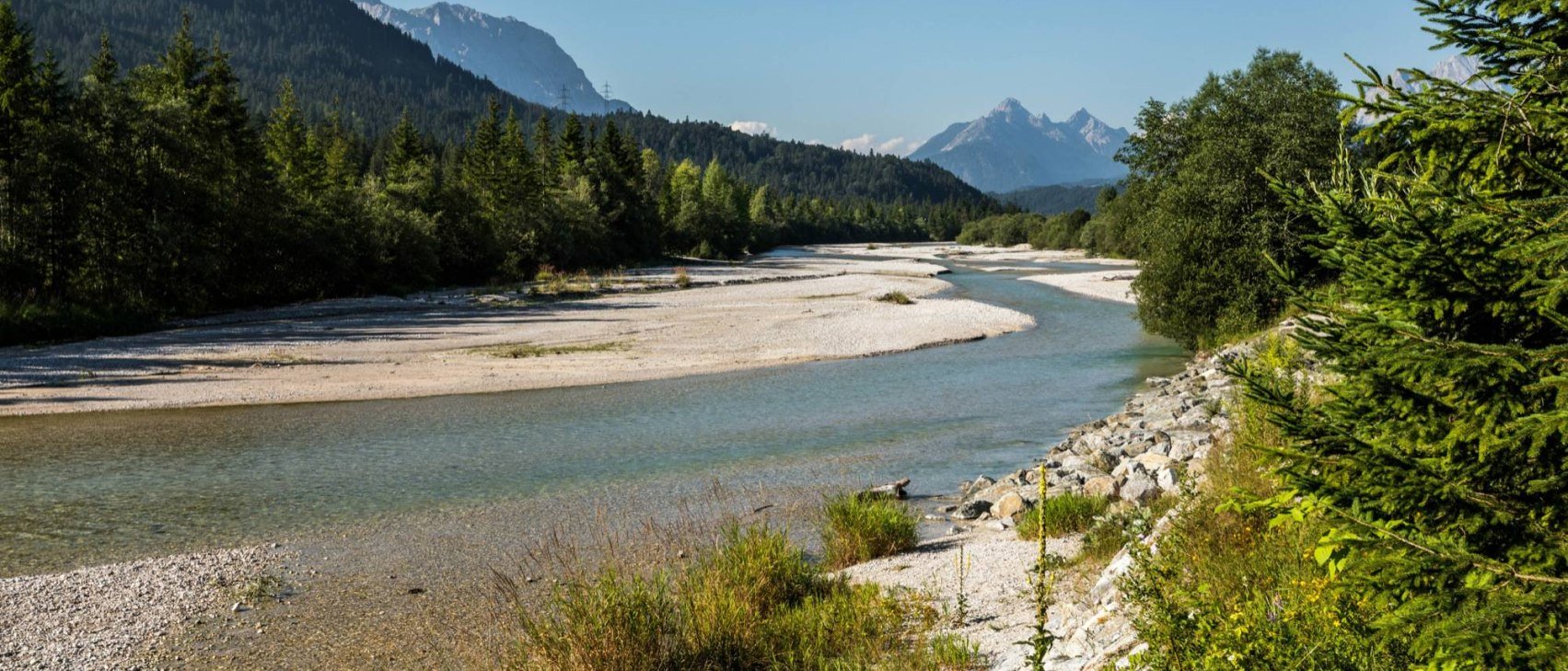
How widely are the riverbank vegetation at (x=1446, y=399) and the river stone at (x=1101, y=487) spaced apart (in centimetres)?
793

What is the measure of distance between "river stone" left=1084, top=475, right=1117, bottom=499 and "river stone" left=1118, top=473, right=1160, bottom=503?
0.18 metres

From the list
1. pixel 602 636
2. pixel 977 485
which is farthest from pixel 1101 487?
pixel 602 636

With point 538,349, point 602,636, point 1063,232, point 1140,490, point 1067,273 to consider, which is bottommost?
point 1067,273

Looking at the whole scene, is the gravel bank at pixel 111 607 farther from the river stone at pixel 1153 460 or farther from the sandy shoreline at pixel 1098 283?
the sandy shoreline at pixel 1098 283

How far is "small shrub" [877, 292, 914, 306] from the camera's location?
171 ft

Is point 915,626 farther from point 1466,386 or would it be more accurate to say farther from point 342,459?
point 342,459

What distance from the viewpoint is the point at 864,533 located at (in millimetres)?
10914

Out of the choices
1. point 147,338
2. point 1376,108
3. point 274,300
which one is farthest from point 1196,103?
point 274,300

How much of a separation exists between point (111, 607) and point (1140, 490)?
1179cm

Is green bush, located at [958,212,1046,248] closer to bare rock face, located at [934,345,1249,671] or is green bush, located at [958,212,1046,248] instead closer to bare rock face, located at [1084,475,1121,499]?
bare rock face, located at [934,345,1249,671]

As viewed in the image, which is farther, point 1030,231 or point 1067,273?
point 1030,231

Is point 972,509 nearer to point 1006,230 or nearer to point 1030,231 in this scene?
point 1030,231

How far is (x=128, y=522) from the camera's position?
13.2m

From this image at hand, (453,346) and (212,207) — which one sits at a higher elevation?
(212,207)
